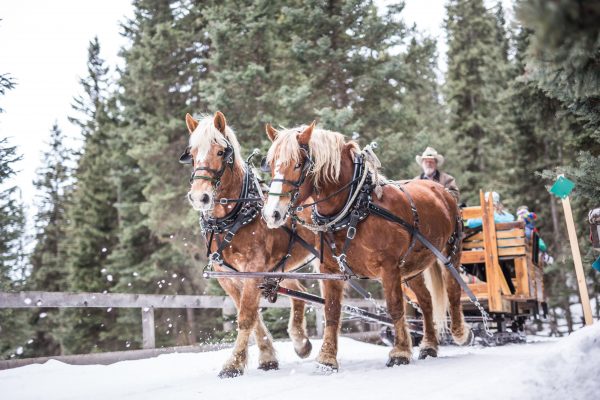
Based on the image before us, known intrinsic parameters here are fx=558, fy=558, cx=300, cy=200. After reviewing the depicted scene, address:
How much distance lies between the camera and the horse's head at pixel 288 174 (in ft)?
17.0

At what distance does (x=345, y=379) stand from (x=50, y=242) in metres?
30.2

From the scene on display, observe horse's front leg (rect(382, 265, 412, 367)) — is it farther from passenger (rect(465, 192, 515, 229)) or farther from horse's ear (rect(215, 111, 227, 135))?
passenger (rect(465, 192, 515, 229))

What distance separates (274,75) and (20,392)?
37.1 feet

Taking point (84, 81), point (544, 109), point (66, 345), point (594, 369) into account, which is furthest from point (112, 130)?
point (594, 369)

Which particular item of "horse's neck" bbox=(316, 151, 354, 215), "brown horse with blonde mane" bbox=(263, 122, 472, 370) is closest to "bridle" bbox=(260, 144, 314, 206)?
"brown horse with blonde mane" bbox=(263, 122, 472, 370)

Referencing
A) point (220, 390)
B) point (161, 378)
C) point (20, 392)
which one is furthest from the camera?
point (161, 378)

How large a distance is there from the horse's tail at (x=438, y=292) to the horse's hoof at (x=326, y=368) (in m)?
2.29

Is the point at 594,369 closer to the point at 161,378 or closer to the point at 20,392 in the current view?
the point at 161,378

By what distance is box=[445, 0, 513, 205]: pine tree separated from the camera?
25.0 metres

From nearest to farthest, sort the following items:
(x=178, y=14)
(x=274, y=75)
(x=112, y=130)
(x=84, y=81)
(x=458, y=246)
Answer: (x=458, y=246) < (x=274, y=75) < (x=178, y=14) < (x=112, y=130) < (x=84, y=81)

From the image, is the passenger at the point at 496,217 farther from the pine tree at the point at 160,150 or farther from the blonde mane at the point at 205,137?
the pine tree at the point at 160,150

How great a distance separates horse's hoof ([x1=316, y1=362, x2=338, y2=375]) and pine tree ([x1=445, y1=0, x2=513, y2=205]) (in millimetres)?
18658

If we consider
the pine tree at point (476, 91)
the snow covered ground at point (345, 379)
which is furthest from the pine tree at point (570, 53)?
the pine tree at point (476, 91)

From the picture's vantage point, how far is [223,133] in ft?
20.5
